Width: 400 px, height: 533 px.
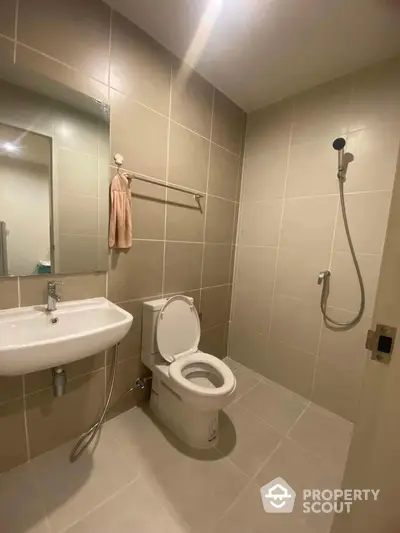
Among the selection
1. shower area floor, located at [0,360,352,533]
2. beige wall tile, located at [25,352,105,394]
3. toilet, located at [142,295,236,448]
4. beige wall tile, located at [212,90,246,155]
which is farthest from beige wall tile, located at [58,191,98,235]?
shower area floor, located at [0,360,352,533]

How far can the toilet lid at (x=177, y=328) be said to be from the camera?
152 centimetres

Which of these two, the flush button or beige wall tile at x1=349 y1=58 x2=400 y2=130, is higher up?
beige wall tile at x1=349 y1=58 x2=400 y2=130

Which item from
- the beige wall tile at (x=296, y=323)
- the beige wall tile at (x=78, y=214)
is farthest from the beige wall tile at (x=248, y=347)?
the beige wall tile at (x=78, y=214)

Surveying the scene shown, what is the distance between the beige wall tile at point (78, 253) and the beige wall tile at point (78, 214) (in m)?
0.04

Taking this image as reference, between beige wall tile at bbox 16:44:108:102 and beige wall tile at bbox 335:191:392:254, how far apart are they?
1647 millimetres

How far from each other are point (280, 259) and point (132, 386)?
1.49 m

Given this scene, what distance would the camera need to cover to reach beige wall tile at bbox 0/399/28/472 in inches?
43.4

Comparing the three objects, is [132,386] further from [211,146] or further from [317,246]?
[211,146]

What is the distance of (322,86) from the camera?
5.38ft

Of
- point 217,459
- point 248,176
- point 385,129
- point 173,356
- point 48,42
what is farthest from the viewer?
point 248,176

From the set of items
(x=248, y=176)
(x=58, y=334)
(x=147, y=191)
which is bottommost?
(x=58, y=334)

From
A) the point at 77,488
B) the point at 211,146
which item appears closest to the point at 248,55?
the point at 211,146

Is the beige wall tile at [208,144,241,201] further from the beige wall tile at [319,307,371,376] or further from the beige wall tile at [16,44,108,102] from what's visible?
the beige wall tile at [319,307,371,376]

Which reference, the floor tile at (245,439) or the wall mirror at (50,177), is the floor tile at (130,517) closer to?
the floor tile at (245,439)
